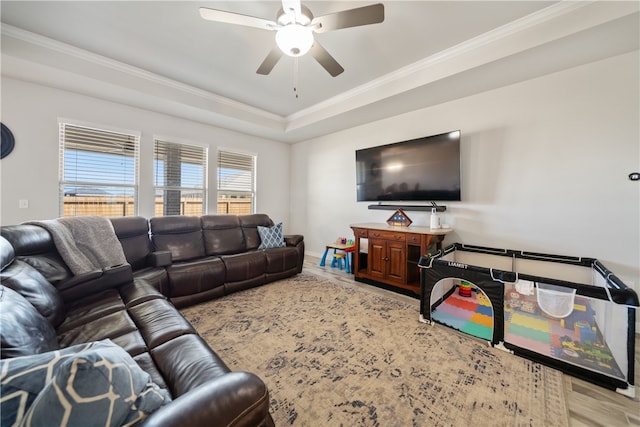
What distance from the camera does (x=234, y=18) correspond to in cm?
182

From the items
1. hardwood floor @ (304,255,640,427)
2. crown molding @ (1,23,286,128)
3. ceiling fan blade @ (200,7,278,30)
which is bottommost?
hardwood floor @ (304,255,640,427)

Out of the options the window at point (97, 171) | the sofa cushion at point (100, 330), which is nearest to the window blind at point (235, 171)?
the window at point (97, 171)

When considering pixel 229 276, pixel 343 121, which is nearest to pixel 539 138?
pixel 343 121

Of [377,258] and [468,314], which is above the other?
[377,258]

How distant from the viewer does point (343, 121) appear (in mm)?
4234

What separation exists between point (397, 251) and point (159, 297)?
9.02 feet

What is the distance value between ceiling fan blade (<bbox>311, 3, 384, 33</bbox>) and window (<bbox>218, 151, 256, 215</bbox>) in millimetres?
3549

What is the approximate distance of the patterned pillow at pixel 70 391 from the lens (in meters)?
0.55

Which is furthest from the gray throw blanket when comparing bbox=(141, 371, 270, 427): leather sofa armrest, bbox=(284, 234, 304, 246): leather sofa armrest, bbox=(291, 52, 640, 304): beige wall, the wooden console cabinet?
bbox=(291, 52, 640, 304): beige wall

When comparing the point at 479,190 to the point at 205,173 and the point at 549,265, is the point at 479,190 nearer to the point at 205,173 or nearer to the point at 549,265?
the point at 549,265

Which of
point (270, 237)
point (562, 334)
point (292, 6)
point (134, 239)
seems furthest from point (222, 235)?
point (562, 334)

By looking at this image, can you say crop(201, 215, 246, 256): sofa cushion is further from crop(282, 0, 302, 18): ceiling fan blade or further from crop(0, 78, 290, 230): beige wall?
crop(282, 0, 302, 18): ceiling fan blade

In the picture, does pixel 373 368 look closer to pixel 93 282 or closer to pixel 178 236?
pixel 93 282

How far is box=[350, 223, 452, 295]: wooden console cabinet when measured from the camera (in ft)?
10.2
